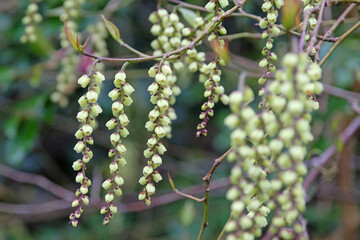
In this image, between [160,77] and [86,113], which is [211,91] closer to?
[160,77]

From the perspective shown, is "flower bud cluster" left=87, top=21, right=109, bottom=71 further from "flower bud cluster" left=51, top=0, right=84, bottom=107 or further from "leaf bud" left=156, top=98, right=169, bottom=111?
"leaf bud" left=156, top=98, right=169, bottom=111

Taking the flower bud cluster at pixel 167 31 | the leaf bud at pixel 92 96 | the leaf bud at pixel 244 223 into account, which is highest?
the leaf bud at pixel 244 223

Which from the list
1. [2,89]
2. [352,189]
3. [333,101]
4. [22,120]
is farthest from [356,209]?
[2,89]

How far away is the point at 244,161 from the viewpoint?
67cm

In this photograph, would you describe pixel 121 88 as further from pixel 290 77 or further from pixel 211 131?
pixel 211 131

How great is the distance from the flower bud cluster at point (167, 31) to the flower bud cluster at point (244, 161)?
0.53 m

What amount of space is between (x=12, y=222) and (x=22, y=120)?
0.78 m

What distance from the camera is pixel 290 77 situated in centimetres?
63

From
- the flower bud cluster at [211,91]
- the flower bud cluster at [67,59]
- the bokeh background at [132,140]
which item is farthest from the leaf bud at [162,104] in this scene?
the bokeh background at [132,140]

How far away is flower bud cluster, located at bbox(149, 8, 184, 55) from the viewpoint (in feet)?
3.92

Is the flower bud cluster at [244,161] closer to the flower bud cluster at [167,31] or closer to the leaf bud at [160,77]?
the leaf bud at [160,77]

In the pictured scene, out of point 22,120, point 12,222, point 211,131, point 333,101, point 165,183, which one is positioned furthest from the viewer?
point 211,131

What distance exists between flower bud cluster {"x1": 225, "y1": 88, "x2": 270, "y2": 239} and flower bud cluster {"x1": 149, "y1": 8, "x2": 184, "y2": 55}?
0.53 m

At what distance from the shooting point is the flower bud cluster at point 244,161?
0.65 meters
